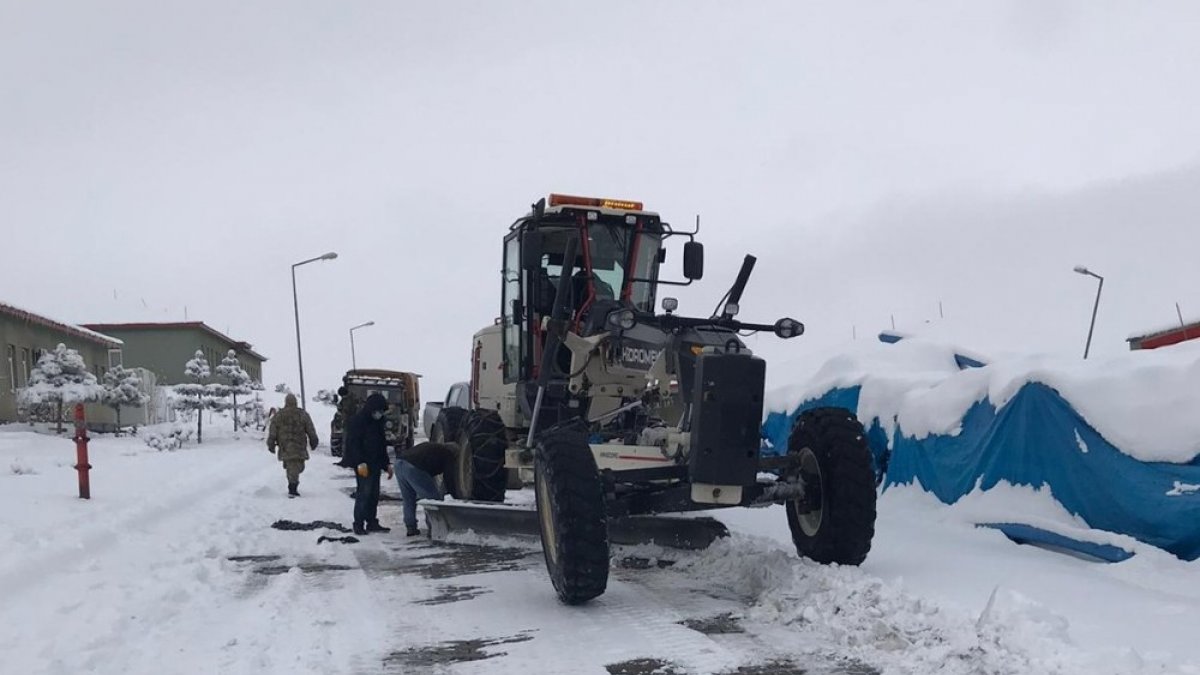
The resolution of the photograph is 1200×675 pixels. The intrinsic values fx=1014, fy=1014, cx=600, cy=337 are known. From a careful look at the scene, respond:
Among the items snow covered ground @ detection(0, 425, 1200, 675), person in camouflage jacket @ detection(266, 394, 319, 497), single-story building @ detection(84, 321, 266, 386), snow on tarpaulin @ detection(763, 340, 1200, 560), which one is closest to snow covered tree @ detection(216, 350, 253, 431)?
single-story building @ detection(84, 321, 266, 386)

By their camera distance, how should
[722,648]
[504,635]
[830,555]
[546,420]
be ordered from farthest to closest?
[546,420] < [830,555] < [504,635] < [722,648]

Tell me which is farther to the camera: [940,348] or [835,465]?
[940,348]

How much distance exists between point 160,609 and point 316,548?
126 inches

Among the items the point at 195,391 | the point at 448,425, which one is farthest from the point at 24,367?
the point at 448,425

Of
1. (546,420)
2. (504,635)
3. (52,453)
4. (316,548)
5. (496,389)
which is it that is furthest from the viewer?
(52,453)

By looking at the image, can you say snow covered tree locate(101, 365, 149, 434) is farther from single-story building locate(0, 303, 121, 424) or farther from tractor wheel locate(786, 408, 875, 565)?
tractor wheel locate(786, 408, 875, 565)

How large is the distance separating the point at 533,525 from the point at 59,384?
959 inches

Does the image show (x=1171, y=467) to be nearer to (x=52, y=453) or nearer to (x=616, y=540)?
(x=616, y=540)

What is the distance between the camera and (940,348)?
15367 millimetres

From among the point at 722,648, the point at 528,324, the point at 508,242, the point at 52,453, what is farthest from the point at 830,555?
the point at 52,453

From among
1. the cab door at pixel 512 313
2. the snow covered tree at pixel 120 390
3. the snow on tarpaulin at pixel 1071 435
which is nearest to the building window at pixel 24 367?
the snow covered tree at pixel 120 390

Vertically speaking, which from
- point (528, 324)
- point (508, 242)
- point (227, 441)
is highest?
point (508, 242)

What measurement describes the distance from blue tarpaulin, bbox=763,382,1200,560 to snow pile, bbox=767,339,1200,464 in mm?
92

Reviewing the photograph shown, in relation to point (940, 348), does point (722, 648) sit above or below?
below
